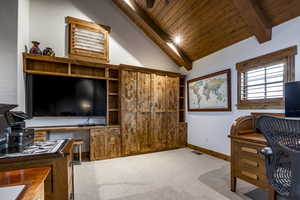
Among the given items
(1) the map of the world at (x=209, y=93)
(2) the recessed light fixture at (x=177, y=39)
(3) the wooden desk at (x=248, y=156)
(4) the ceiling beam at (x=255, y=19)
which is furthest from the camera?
(2) the recessed light fixture at (x=177, y=39)

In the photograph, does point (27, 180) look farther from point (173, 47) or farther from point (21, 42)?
point (173, 47)

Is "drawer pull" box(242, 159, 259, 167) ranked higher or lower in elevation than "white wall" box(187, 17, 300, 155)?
lower

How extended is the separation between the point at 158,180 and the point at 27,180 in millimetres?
2121

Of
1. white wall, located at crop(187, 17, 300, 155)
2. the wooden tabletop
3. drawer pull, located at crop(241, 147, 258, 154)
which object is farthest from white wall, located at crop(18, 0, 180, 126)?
drawer pull, located at crop(241, 147, 258, 154)

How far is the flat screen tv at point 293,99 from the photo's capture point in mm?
2017

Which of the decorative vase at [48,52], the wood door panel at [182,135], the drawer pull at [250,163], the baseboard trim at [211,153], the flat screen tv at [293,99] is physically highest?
the decorative vase at [48,52]

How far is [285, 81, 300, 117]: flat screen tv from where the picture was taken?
2.02 metres

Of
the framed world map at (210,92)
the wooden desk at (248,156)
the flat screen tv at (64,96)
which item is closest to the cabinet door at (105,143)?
the flat screen tv at (64,96)

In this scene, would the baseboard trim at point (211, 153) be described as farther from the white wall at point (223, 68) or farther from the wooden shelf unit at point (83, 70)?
the wooden shelf unit at point (83, 70)

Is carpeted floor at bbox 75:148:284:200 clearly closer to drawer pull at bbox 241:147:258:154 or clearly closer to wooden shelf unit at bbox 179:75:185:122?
drawer pull at bbox 241:147:258:154

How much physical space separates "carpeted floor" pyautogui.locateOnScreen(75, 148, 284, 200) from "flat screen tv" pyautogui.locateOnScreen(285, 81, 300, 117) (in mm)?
1233

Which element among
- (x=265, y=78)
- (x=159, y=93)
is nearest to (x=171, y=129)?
(x=159, y=93)

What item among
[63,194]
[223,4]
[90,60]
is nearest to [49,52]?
[90,60]

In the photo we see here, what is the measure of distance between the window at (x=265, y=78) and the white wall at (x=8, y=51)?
4.64 meters
